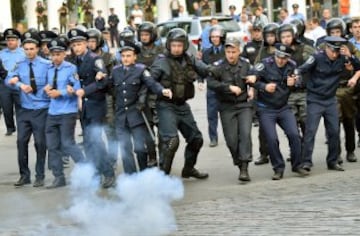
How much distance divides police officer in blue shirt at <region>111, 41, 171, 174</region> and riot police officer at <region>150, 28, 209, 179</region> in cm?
20

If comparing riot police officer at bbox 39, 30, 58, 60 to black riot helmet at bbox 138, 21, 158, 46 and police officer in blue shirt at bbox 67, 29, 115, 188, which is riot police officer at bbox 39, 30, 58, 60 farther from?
police officer in blue shirt at bbox 67, 29, 115, 188

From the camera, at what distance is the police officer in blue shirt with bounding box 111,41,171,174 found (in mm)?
9438

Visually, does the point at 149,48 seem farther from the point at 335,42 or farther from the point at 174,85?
the point at 335,42

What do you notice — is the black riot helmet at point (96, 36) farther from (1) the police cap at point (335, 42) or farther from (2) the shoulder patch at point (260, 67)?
(1) the police cap at point (335, 42)

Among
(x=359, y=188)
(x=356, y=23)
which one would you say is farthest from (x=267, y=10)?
(x=359, y=188)

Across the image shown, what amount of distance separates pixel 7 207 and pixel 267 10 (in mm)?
34313

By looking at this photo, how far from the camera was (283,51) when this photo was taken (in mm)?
9734

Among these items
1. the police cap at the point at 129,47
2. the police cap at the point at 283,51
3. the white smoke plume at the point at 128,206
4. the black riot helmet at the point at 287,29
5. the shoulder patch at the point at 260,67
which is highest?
the black riot helmet at the point at 287,29

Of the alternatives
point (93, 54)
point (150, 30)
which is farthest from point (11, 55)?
point (93, 54)

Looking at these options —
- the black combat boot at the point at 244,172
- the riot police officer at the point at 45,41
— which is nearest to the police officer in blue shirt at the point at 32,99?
the riot police officer at the point at 45,41

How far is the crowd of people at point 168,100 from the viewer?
31.0ft

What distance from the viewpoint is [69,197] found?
29.9 feet

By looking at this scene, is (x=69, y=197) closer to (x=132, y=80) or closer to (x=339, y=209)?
(x=132, y=80)

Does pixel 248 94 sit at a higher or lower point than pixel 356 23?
lower
